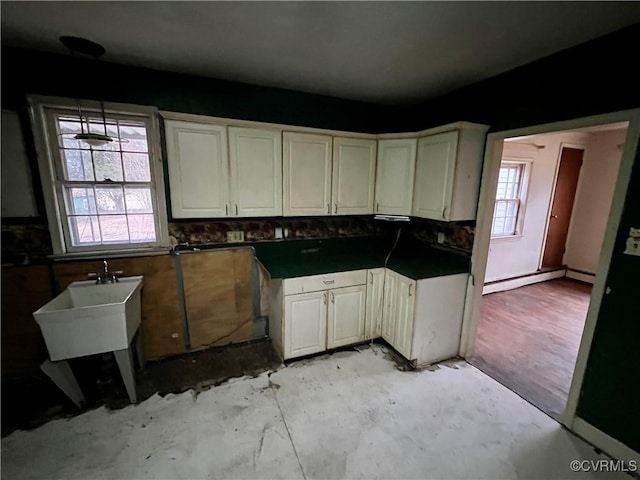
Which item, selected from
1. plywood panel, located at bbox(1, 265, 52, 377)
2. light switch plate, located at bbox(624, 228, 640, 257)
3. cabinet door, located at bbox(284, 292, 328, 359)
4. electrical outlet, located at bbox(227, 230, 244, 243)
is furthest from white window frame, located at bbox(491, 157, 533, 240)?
plywood panel, located at bbox(1, 265, 52, 377)

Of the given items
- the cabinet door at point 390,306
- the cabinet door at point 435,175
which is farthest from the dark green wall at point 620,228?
the cabinet door at point 390,306

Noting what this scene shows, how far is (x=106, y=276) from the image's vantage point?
2.27 metres

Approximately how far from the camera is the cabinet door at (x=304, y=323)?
250 cm

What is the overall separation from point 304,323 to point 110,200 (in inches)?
77.3

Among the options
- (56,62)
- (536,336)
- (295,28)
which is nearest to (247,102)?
(295,28)

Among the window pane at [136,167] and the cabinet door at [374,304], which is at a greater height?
the window pane at [136,167]

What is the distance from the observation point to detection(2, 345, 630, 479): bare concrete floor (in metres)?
1.64

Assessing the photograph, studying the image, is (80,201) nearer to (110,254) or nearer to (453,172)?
(110,254)

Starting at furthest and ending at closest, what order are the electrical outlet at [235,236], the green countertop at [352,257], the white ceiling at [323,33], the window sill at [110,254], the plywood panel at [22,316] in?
1. the electrical outlet at [235,236]
2. the green countertop at [352,257]
3. the window sill at [110,254]
4. the plywood panel at [22,316]
5. the white ceiling at [323,33]

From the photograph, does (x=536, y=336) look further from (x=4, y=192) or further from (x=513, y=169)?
(x=4, y=192)

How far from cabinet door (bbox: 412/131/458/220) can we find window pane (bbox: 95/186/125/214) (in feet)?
8.72

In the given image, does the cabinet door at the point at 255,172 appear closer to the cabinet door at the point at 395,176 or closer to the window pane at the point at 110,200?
the window pane at the point at 110,200

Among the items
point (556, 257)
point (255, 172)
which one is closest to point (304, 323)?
point (255, 172)

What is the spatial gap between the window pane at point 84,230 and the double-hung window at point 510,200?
4.93 metres
